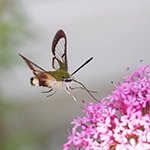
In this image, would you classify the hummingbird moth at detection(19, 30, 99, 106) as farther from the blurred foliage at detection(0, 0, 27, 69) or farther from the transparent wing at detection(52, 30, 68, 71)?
the blurred foliage at detection(0, 0, 27, 69)

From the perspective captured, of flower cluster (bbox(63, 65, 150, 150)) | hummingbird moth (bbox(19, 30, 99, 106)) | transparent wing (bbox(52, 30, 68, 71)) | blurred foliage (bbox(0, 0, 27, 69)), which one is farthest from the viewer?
blurred foliage (bbox(0, 0, 27, 69))

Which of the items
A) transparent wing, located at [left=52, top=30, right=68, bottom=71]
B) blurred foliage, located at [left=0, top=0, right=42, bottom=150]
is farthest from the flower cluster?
blurred foliage, located at [left=0, top=0, right=42, bottom=150]

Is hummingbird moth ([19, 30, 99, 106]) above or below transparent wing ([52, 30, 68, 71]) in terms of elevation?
below

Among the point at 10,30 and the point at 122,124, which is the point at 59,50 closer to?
the point at 122,124

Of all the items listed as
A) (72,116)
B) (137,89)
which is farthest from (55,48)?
(72,116)

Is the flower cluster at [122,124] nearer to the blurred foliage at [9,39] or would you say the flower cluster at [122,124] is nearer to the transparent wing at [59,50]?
the transparent wing at [59,50]

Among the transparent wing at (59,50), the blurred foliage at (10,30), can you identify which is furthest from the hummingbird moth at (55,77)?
the blurred foliage at (10,30)

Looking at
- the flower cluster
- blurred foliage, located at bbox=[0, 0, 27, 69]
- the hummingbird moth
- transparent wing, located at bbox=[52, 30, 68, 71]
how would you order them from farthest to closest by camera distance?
blurred foliage, located at bbox=[0, 0, 27, 69] < transparent wing, located at bbox=[52, 30, 68, 71] < the hummingbird moth < the flower cluster

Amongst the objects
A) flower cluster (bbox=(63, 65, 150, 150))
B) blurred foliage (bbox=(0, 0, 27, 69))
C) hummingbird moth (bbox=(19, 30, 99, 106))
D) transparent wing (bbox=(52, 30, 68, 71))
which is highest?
blurred foliage (bbox=(0, 0, 27, 69))
